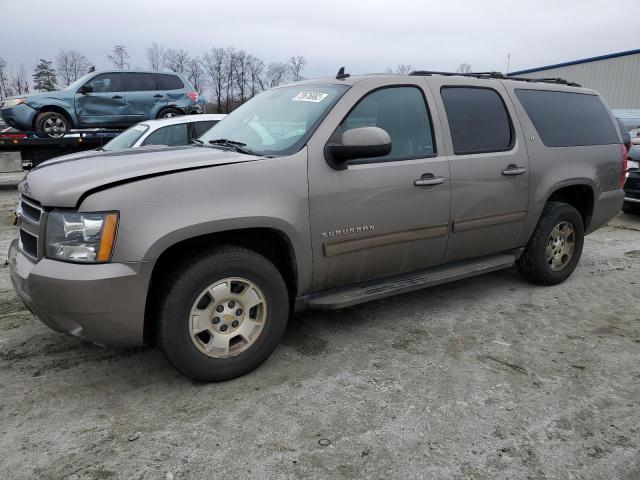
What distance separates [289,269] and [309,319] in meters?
0.87

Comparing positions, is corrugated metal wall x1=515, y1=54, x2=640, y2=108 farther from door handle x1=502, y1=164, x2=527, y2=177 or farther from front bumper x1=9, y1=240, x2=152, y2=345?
front bumper x1=9, y1=240, x2=152, y2=345

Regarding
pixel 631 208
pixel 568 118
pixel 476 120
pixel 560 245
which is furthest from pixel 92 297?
pixel 631 208

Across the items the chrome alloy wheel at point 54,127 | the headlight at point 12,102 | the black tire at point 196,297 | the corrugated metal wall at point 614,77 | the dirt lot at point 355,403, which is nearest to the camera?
the dirt lot at point 355,403

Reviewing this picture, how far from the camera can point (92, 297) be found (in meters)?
2.56

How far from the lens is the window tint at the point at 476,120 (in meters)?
3.88

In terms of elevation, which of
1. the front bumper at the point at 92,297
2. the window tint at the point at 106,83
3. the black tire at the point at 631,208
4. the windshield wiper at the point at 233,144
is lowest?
the black tire at the point at 631,208

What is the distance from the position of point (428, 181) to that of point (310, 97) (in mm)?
1012

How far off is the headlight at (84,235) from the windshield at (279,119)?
107cm

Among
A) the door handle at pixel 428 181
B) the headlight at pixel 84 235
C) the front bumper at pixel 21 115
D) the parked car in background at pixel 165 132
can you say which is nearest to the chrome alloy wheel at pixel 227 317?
the headlight at pixel 84 235

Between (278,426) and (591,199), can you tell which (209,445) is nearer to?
(278,426)

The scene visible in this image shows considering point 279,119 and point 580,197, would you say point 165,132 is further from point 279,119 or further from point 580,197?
point 580,197

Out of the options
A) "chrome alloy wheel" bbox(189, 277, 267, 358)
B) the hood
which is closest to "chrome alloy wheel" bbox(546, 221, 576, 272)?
"chrome alloy wheel" bbox(189, 277, 267, 358)

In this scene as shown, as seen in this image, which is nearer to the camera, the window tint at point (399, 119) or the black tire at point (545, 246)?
the window tint at point (399, 119)

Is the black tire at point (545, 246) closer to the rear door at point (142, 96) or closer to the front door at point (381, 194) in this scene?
the front door at point (381, 194)
